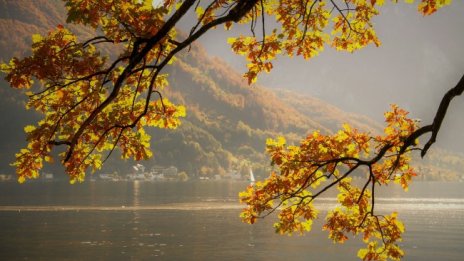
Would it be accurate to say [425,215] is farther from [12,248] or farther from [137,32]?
[137,32]

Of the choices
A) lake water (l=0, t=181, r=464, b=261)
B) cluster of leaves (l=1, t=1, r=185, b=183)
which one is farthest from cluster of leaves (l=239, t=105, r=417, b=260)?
lake water (l=0, t=181, r=464, b=261)

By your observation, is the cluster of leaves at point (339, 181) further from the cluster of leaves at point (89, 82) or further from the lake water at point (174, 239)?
the lake water at point (174, 239)

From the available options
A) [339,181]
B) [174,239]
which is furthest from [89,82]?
[174,239]

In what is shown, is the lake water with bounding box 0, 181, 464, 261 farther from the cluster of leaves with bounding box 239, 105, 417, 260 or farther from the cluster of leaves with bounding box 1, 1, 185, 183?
the cluster of leaves with bounding box 1, 1, 185, 183

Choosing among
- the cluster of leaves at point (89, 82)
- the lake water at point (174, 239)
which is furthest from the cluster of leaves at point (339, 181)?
the lake water at point (174, 239)

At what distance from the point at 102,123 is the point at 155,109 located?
3.29ft

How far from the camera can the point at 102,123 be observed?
28.0 feet

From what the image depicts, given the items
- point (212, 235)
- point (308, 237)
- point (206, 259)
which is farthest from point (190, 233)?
point (206, 259)

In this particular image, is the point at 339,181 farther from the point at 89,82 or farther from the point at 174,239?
the point at 174,239

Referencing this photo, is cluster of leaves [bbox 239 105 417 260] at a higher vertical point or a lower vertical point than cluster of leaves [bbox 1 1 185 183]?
lower

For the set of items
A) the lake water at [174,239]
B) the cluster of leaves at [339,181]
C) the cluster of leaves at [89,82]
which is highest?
the cluster of leaves at [89,82]

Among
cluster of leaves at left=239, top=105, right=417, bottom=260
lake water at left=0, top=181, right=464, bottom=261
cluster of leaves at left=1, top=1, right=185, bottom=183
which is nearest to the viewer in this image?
cluster of leaves at left=1, top=1, right=185, bottom=183

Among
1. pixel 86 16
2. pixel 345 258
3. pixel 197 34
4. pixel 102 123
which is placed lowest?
pixel 345 258

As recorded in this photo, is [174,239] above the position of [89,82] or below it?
below
